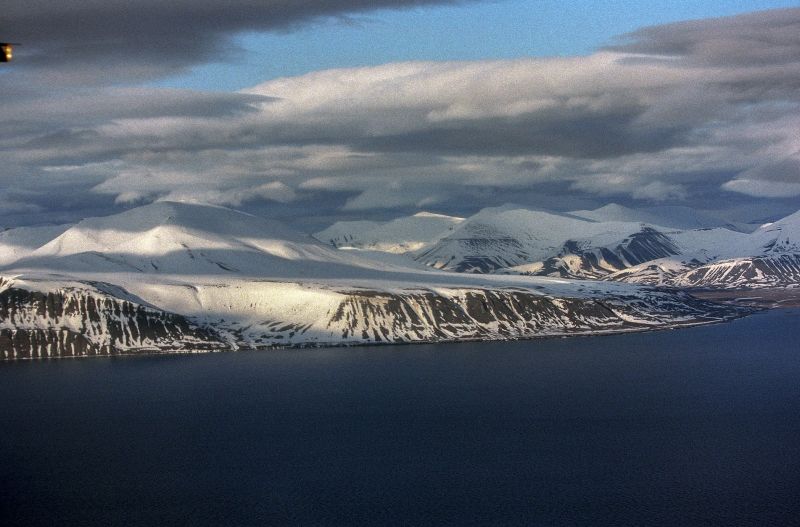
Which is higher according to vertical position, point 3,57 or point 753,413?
point 3,57

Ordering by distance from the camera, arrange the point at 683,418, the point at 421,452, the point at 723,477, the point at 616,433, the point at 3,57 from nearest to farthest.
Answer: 1. the point at 3,57
2. the point at 723,477
3. the point at 421,452
4. the point at 616,433
5. the point at 683,418

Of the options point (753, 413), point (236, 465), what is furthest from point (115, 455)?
point (753, 413)

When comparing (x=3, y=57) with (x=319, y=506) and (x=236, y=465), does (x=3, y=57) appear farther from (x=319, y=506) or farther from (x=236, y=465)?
(x=236, y=465)

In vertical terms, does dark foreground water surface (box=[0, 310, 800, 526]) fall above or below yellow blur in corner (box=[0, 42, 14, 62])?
below

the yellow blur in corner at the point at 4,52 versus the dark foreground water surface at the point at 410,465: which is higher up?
the yellow blur in corner at the point at 4,52

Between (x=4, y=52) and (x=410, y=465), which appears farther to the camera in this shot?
(x=410, y=465)

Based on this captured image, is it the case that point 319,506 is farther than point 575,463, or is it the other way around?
point 575,463

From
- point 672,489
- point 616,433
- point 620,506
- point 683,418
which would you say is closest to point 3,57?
point 620,506

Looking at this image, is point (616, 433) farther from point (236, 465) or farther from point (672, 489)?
point (236, 465)

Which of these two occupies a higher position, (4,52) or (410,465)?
(4,52)

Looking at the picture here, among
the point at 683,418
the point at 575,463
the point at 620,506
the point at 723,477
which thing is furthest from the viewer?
the point at 683,418
